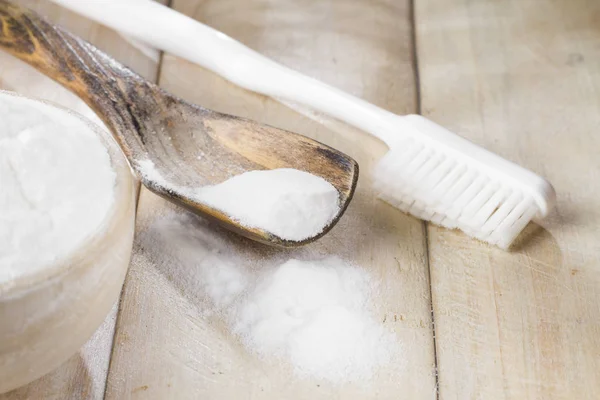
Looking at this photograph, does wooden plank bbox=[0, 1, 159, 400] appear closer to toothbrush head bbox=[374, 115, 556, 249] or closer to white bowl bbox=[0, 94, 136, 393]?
white bowl bbox=[0, 94, 136, 393]

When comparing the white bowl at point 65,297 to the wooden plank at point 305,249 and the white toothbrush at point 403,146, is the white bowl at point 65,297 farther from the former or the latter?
the white toothbrush at point 403,146

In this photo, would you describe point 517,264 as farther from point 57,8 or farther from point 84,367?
point 57,8

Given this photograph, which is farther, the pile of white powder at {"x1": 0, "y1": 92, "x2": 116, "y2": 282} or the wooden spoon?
the wooden spoon

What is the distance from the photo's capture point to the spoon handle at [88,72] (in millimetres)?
681

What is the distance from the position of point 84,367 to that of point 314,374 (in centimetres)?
17

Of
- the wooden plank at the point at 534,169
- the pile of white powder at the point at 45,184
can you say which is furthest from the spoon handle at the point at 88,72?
the wooden plank at the point at 534,169

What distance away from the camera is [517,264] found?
26.0 inches

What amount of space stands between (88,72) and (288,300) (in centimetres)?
29

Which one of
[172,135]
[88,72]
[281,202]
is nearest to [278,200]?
[281,202]

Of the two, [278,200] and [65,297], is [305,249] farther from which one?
[65,297]

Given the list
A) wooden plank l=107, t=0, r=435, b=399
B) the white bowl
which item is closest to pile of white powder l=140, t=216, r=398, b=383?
wooden plank l=107, t=0, r=435, b=399

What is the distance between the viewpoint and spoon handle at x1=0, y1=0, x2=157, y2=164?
681 mm

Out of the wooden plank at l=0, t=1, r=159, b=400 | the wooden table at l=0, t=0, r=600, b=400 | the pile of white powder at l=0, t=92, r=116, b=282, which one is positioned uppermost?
the pile of white powder at l=0, t=92, r=116, b=282

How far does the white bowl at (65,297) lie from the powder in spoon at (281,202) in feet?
0.49
